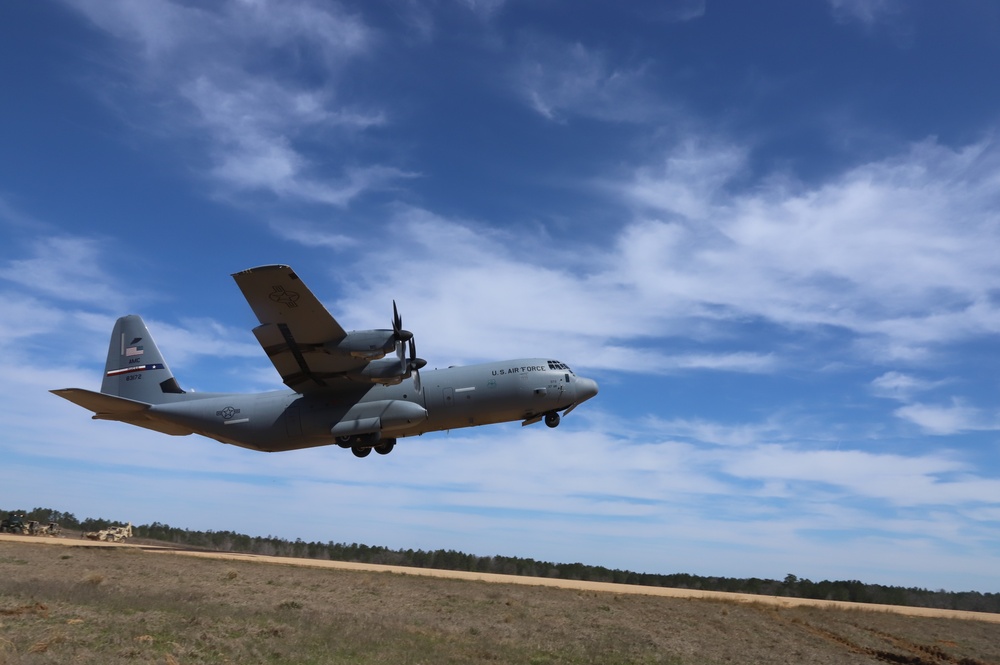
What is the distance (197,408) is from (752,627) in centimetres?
3018

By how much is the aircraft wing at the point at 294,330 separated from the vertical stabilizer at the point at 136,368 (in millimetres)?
8106

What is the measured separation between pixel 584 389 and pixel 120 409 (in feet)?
72.6

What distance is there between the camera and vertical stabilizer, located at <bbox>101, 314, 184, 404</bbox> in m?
37.1

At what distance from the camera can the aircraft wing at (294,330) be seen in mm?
28188

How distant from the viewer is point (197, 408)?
116 ft

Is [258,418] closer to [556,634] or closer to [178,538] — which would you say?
[556,634]

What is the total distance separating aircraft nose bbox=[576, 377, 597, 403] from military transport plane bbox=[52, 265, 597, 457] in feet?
0.15

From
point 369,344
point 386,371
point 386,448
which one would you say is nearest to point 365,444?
point 386,448

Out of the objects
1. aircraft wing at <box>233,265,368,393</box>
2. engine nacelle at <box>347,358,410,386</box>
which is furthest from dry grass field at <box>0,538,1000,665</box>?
aircraft wing at <box>233,265,368,393</box>

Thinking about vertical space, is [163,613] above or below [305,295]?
below

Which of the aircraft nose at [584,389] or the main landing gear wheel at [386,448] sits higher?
the aircraft nose at [584,389]

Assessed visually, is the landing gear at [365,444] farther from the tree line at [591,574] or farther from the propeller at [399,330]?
the tree line at [591,574]

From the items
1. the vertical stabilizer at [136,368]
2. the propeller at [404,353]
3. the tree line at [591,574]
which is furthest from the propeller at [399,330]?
the tree line at [591,574]

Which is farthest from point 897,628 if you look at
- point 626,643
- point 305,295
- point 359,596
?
point 305,295
